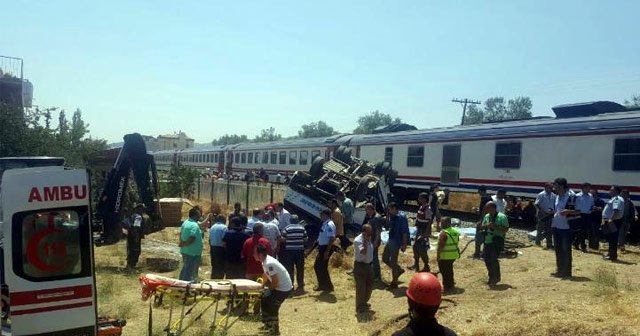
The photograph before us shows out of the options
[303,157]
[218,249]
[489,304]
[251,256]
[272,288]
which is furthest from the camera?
[303,157]

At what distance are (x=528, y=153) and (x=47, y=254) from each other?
46.3 feet

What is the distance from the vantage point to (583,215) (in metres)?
12.0

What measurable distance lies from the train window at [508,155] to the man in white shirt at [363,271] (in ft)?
31.2

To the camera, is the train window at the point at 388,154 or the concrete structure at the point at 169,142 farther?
the concrete structure at the point at 169,142

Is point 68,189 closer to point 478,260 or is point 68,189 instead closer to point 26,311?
point 26,311

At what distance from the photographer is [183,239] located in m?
8.99

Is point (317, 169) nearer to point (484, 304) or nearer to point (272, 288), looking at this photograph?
point (484, 304)

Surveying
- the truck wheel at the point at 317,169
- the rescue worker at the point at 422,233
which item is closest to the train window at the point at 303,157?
the truck wheel at the point at 317,169

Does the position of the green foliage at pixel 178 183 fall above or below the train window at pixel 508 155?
below

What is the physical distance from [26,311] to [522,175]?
561 inches

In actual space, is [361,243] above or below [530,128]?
below

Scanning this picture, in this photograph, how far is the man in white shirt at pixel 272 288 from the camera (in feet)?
23.1

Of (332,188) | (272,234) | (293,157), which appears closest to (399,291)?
(272,234)

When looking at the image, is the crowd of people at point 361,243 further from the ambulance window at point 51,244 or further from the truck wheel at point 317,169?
the truck wheel at point 317,169
